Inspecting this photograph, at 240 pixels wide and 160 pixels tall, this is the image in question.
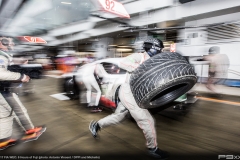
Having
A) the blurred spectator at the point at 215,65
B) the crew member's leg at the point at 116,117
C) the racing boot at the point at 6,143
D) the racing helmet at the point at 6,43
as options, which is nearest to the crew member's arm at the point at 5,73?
the racing helmet at the point at 6,43

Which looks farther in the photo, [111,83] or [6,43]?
[111,83]

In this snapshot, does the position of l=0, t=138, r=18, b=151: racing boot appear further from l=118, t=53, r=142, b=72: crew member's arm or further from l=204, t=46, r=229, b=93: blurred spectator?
l=204, t=46, r=229, b=93: blurred spectator

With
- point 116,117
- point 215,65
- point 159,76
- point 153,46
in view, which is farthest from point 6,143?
point 215,65

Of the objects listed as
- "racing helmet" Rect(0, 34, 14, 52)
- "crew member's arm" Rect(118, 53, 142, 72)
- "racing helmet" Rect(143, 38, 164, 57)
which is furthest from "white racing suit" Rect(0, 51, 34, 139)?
"racing helmet" Rect(143, 38, 164, 57)

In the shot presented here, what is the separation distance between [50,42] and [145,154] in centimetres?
2983

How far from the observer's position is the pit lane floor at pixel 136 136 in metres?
2.32

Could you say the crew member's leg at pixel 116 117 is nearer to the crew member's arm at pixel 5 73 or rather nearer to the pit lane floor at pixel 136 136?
the pit lane floor at pixel 136 136

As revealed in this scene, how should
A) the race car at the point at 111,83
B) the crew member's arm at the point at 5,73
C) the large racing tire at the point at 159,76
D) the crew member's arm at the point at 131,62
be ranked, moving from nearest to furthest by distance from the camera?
1. the large racing tire at the point at 159,76
2. the crew member's arm at the point at 131,62
3. the crew member's arm at the point at 5,73
4. the race car at the point at 111,83

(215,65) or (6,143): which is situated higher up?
(215,65)

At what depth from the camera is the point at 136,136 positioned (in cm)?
279

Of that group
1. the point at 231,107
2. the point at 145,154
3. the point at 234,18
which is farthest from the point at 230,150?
the point at 234,18

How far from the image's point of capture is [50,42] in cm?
2812

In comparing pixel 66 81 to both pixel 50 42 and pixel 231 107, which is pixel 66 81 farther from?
pixel 50 42

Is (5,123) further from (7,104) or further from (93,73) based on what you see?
(93,73)
